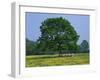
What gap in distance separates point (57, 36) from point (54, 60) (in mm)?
243

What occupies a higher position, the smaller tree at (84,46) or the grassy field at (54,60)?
the smaller tree at (84,46)

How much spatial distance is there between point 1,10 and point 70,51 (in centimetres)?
82

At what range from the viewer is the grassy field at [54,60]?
8.14ft

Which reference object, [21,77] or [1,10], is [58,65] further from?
[1,10]

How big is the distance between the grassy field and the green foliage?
80mm

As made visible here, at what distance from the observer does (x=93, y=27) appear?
9.12 feet

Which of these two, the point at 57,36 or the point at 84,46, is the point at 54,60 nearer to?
the point at 57,36

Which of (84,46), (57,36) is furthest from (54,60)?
(84,46)

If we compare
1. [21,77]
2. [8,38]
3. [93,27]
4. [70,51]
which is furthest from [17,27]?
[93,27]

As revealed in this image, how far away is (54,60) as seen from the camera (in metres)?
2.57

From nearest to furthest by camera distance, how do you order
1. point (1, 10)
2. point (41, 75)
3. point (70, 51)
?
point (1, 10)
point (41, 75)
point (70, 51)

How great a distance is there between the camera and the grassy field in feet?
8.14

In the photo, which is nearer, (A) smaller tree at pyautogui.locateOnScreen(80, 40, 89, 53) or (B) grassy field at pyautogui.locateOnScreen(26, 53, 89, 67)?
(B) grassy field at pyautogui.locateOnScreen(26, 53, 89, 67)

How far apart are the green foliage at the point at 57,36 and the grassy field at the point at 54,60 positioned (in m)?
0.08
